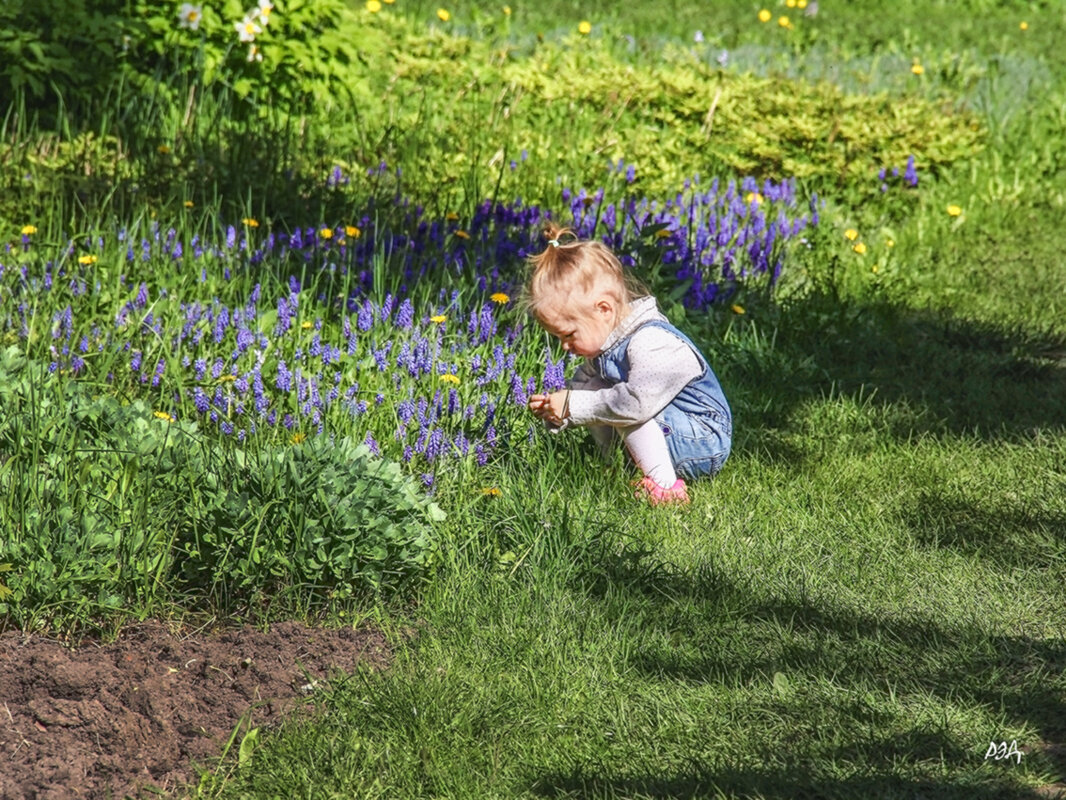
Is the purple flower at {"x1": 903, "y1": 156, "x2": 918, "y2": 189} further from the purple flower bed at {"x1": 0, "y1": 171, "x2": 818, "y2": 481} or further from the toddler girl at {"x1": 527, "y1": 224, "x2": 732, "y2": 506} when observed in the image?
the toddler girl at {"x1": 527, "y1": 224, "x2": 732, "y2": 506}

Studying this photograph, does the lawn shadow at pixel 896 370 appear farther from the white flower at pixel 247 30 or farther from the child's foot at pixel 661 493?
the white flower at pixel 247 30

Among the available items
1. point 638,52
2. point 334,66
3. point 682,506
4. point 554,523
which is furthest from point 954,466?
point 638,52

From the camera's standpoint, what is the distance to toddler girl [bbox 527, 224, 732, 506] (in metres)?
3.54

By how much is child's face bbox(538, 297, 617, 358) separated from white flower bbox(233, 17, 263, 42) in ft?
11.4

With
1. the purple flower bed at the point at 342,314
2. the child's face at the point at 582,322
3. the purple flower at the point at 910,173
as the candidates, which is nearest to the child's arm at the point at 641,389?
the child's face at the point at 582,322

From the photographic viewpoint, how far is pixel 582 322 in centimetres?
360

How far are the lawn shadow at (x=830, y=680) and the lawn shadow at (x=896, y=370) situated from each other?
983 mm

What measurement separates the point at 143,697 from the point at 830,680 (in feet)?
4.79

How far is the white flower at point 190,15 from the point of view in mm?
6277

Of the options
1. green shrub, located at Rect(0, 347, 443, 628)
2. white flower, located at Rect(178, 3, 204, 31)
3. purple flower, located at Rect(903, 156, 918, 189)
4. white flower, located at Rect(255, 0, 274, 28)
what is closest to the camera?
green shrub, located at Rect(0, 347, 443, 628)

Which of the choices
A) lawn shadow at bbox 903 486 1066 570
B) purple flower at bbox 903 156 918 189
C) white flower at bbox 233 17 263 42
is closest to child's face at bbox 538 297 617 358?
lawn shadow at bbox 903 486 1066 570

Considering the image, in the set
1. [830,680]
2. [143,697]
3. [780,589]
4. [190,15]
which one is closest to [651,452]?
[780,589]

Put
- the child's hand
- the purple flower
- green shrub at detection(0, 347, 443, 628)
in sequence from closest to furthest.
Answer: green shrub at detection(0, 347, 443, 628) → the child's hand → the purple flower

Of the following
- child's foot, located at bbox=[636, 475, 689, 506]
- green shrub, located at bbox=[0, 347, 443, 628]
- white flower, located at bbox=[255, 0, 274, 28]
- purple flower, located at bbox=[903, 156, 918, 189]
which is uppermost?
purple flower, located at bbox=[903, 156, 918, 189]
